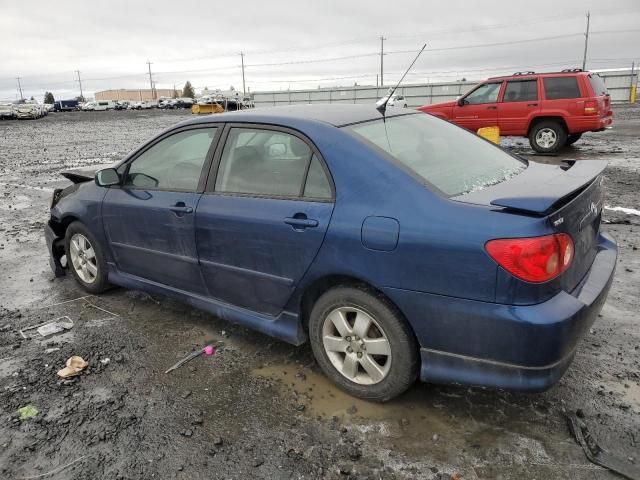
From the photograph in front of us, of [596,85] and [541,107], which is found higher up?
[596,85]

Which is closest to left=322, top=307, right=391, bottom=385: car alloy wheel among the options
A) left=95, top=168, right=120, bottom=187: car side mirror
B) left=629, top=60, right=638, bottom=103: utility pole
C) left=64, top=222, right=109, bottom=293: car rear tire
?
left=95, top=168, right=120, bottom=187: car side mirror

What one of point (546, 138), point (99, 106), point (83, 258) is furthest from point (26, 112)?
point (83, 258)

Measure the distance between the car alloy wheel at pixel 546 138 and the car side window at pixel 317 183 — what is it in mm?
11282

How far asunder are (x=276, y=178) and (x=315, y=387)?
4.30ft

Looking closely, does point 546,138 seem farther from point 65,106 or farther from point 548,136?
point 65,106

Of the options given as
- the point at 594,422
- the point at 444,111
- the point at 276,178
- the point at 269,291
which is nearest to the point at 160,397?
the point at 269,291

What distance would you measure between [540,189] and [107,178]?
3156 millimetres

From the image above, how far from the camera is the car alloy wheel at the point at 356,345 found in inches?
112

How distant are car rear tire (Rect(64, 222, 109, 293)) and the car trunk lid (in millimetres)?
3241

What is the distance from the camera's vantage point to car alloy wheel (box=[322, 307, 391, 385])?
2.85 meters

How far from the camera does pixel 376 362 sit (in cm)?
292

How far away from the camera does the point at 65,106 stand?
79.2 metres

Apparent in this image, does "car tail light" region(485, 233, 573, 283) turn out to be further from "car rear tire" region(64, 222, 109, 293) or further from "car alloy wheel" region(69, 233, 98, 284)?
"car alloy wheel" region(69, 233, 98, 284)

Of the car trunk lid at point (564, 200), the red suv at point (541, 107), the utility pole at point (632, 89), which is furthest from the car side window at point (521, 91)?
the utility pole at point (632, 89)
